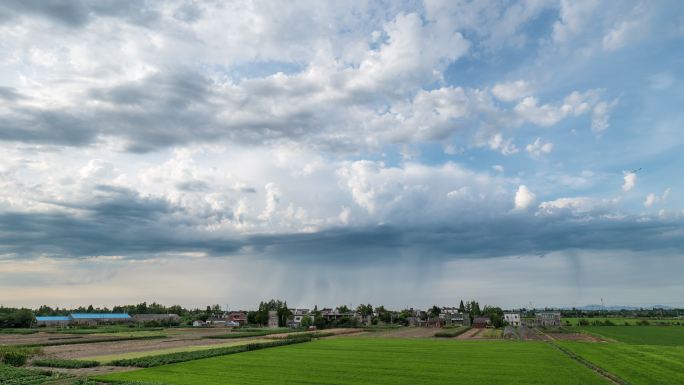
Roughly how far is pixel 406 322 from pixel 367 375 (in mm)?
162206

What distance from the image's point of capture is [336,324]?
6570 inches

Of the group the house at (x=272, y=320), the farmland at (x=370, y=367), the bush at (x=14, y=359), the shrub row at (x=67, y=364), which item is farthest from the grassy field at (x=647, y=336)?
the house at (x=272, y=320)

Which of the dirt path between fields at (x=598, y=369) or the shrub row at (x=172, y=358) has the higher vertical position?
the shrub row at (x=172, y=358)

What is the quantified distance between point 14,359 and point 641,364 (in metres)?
70.0

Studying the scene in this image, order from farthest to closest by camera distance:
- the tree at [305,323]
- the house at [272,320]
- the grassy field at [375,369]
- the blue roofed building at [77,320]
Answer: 1. the house at [272,320]
2. the blue roofed building at [77,320]
3. the tree at [305,323]
4. the grassy field at [375,369]

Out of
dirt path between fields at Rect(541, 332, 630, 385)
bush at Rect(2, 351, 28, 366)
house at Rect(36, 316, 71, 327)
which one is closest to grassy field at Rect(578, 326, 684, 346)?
dirt path between fields at Rect(541, 332, 630, 385)

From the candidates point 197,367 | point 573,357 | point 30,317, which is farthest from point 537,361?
point 30,317

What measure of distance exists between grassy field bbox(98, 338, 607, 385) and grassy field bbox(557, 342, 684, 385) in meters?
3.05

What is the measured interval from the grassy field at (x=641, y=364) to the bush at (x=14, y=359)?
61762 millimetres

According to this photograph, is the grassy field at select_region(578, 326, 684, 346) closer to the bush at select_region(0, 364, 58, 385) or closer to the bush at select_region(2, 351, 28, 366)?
the bush at select_region(0, 364, 58, 385)

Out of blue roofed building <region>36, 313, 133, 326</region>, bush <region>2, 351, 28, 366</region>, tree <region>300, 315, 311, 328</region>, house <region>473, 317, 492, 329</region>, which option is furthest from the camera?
house <region>473, 317, 492, 329</region>

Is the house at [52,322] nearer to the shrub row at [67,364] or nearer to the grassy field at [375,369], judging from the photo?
the shrub row at [67,364]

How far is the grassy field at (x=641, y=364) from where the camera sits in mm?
41938

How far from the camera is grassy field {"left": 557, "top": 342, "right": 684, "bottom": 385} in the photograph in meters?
41.9
